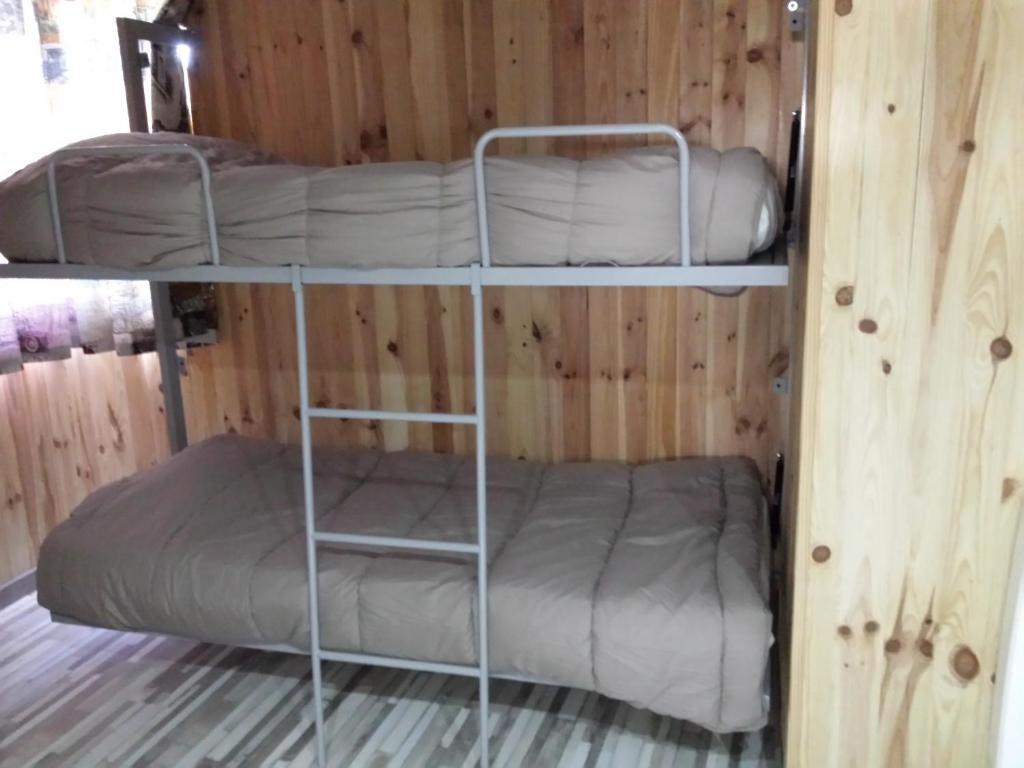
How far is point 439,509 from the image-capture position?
2.91 m

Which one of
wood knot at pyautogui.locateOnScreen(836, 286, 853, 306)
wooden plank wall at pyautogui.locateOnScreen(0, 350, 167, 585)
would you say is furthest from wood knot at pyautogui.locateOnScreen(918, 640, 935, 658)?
wooden plank wall at pyautogui.locateOnScreen(0, 350, 167, 585)

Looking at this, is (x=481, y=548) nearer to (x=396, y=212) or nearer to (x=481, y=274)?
(x=481, y=274)

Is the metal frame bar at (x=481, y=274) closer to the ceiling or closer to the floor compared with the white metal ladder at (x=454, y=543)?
closer to the ceiling

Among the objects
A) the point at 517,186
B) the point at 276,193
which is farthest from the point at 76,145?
the point at 517,186

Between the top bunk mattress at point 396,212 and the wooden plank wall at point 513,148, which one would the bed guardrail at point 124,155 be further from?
the wooden plank wall at point 513,148

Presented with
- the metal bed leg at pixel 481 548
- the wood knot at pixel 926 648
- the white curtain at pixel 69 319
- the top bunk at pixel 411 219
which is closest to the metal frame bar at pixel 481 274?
the top bunk at pixel 411 219

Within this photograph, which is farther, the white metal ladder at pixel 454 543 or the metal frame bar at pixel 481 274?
the white metal ladder at pixel 454 543

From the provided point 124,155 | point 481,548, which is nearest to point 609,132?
point 481,548

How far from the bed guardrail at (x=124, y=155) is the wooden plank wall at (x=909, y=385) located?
5.11 ft

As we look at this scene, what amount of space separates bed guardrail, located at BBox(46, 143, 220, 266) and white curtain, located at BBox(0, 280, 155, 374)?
2.39ft

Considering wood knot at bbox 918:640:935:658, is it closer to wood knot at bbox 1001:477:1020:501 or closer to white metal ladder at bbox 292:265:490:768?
wood knot at bbox 1001:477:1020:501

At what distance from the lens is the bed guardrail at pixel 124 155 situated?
2.39 meters

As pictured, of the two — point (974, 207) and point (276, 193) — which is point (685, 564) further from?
point (276, 193)

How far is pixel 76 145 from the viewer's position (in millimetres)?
2637
